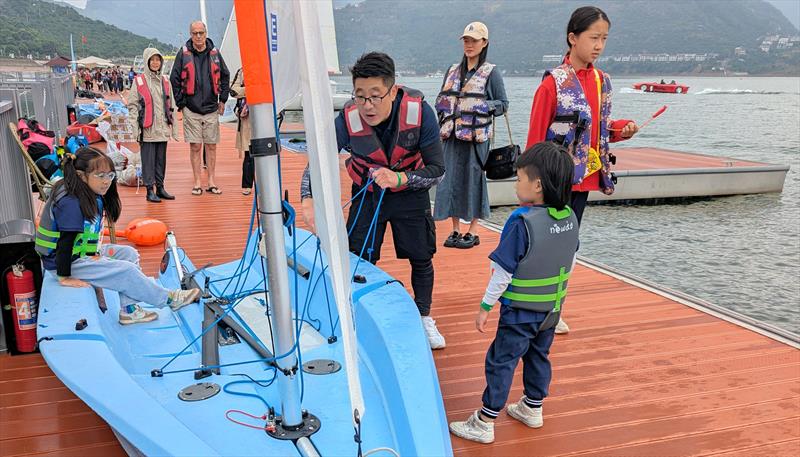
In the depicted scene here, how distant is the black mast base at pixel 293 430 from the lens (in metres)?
1.93

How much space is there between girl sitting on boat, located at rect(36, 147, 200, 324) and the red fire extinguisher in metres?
0.21

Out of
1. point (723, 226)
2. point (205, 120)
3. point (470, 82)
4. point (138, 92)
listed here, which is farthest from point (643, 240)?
point (138, 92)

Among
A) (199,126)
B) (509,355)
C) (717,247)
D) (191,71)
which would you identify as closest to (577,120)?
(509,355)

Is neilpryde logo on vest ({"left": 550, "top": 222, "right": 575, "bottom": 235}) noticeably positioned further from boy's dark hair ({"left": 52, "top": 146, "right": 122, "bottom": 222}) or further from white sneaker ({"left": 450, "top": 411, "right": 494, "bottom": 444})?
boy's dark hair ({"left": 52, "top": 146, "right": 122, "bottom": 222})

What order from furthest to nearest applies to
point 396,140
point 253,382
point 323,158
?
point 396,140 < point 253,382 < point 323,158

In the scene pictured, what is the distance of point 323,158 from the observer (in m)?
1.50

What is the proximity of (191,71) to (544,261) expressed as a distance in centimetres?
505

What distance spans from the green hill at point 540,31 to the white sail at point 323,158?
10888 centimetres

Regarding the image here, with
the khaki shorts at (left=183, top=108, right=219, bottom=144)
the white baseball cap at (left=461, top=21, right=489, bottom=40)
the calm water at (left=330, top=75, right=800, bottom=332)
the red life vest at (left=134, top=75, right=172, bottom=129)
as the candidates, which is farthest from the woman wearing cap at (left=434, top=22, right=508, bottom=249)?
→ the calm water at (left=330, top=75, right=800, bottom=332)

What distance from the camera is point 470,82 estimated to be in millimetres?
4648

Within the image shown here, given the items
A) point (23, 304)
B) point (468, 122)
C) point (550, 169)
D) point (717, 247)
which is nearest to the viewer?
point (550, 169)

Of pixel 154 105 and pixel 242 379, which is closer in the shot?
pixel 242 379

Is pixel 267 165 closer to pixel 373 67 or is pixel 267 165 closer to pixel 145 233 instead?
pixel 373 67

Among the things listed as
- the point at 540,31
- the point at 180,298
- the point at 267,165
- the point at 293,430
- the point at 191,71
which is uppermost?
the point at 540,31
